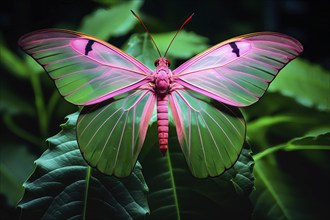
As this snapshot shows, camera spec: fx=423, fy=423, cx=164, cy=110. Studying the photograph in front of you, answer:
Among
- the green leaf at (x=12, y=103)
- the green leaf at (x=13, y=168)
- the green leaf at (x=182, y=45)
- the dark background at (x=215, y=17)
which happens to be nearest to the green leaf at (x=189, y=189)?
the green leaf at (x=182, y=45)

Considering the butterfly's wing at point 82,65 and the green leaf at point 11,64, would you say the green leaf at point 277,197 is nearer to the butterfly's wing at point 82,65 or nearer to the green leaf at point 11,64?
the butterfly's wing at point 82,65

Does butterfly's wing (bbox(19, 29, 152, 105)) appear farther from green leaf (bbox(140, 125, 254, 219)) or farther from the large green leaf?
the large green leaf

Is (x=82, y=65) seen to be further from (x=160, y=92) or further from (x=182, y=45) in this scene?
(x=182, y=45)

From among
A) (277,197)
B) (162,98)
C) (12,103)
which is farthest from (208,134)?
(12,103)

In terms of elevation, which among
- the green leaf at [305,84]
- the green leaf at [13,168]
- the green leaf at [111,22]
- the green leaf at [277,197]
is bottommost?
the green leaf at [277,197]

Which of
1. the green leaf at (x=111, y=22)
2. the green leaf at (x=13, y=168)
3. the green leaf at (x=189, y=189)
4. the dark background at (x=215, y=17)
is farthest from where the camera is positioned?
the dark background at (x=215, y=17)

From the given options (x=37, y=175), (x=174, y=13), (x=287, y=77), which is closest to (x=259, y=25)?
(x=174, y=13)
